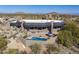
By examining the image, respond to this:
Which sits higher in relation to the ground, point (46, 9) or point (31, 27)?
point (46, 9)

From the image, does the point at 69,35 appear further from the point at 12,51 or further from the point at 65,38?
the point at 12,51

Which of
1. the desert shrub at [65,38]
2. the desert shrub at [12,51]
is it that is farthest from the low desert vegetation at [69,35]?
the desert shrub at [12,51]

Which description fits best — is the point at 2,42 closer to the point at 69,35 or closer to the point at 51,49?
the point at 51,49

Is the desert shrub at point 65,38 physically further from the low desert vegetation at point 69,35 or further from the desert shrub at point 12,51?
the desert shrub at point 12,51

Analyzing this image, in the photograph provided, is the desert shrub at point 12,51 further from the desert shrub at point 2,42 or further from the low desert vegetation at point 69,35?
the low desert vegetation at point 69,35

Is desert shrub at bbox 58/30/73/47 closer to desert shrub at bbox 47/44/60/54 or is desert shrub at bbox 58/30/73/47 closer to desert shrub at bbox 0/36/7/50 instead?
desert shrub at bbox 47/44/60/54

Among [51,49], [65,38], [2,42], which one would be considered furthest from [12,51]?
[65,38]

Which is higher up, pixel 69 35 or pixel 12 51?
pixel 69 35

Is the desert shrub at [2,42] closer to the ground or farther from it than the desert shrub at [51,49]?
farther from it

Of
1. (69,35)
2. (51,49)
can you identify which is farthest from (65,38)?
(51,49)
